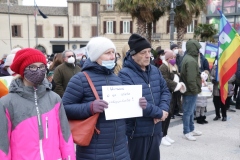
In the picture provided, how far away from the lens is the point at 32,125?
200 centimetres

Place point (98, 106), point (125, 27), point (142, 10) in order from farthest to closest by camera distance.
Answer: point (125, 27) < point (142, 10) < point (98, 106)

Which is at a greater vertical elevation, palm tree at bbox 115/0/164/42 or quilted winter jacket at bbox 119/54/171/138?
palm tree at bbox 115/0/164/42

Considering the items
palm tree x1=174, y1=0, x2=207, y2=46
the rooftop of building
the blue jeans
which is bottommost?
the blue jeans

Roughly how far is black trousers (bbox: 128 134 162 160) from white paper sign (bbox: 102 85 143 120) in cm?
48

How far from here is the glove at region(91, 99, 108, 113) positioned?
2262mm

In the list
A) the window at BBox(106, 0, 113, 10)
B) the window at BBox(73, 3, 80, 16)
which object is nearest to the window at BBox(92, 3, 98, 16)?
the window at BBox(73, 3, 80, 16)

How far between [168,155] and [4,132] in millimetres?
3347

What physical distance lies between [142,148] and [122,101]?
0.77 meters

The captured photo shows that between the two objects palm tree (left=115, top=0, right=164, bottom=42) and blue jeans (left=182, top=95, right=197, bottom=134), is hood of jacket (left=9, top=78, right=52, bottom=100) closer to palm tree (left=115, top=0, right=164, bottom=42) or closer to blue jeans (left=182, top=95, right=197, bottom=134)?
blue jeans (left=182, top=95, right=197, bottom=134)

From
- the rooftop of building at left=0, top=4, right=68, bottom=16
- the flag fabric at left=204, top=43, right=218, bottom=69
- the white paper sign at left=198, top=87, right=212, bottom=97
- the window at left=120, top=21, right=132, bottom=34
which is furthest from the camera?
the rooftop of building at left=0, top=4, right=68, bottom=16

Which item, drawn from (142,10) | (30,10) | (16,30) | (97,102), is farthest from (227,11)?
(97,102)

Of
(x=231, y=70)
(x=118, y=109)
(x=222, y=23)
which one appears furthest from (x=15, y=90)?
(x=222, y=23)

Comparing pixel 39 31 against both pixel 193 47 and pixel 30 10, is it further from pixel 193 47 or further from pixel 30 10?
pixel 193 47

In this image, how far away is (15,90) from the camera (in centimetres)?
199
